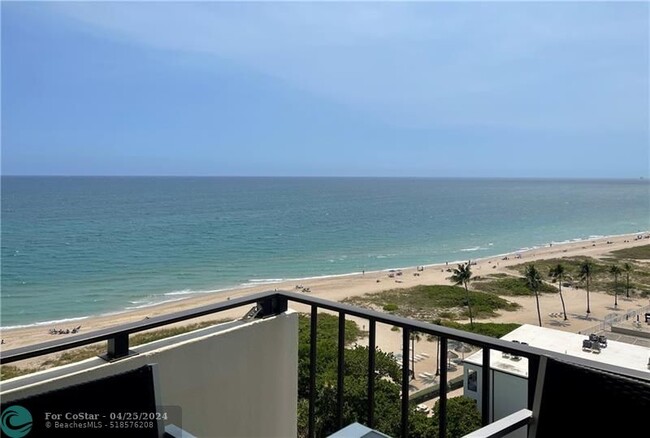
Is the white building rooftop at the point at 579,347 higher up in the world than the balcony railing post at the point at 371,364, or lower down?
lower down

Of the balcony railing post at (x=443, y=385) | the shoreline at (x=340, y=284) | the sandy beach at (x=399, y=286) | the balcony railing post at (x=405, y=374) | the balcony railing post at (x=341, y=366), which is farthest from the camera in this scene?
the shoreline at (x=340, y=284)

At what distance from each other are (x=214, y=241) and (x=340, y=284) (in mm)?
12399

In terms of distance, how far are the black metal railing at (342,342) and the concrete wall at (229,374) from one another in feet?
0.25

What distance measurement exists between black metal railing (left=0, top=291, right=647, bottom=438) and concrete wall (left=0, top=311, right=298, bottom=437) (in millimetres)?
77

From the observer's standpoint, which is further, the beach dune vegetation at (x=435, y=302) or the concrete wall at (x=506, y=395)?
the beach dune vegetation at (x=435, y=302)

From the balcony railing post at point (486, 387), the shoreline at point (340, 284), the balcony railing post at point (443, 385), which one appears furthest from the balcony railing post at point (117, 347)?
the shoreline at point (340, 284)

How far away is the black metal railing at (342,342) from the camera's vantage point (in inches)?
45.6

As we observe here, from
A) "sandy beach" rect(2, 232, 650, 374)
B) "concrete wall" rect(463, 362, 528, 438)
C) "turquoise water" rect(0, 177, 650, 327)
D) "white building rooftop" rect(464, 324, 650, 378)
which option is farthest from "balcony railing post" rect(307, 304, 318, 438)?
"turquoise water" rect(0, 177, 650, 327)

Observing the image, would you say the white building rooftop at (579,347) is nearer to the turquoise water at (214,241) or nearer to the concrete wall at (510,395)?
the concrete wall at (510,395)

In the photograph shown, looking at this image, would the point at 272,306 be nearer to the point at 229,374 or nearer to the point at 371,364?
the point at 229,374

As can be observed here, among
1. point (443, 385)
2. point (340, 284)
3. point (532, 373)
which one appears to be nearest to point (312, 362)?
point (443, 385)

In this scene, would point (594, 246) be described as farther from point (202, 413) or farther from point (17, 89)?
point (17, 89)

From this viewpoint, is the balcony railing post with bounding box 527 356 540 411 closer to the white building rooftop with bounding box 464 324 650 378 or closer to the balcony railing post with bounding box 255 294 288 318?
the balcony railing post with bounding box 255 294 288 318

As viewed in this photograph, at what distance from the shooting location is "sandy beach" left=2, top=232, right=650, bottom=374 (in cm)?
1366
